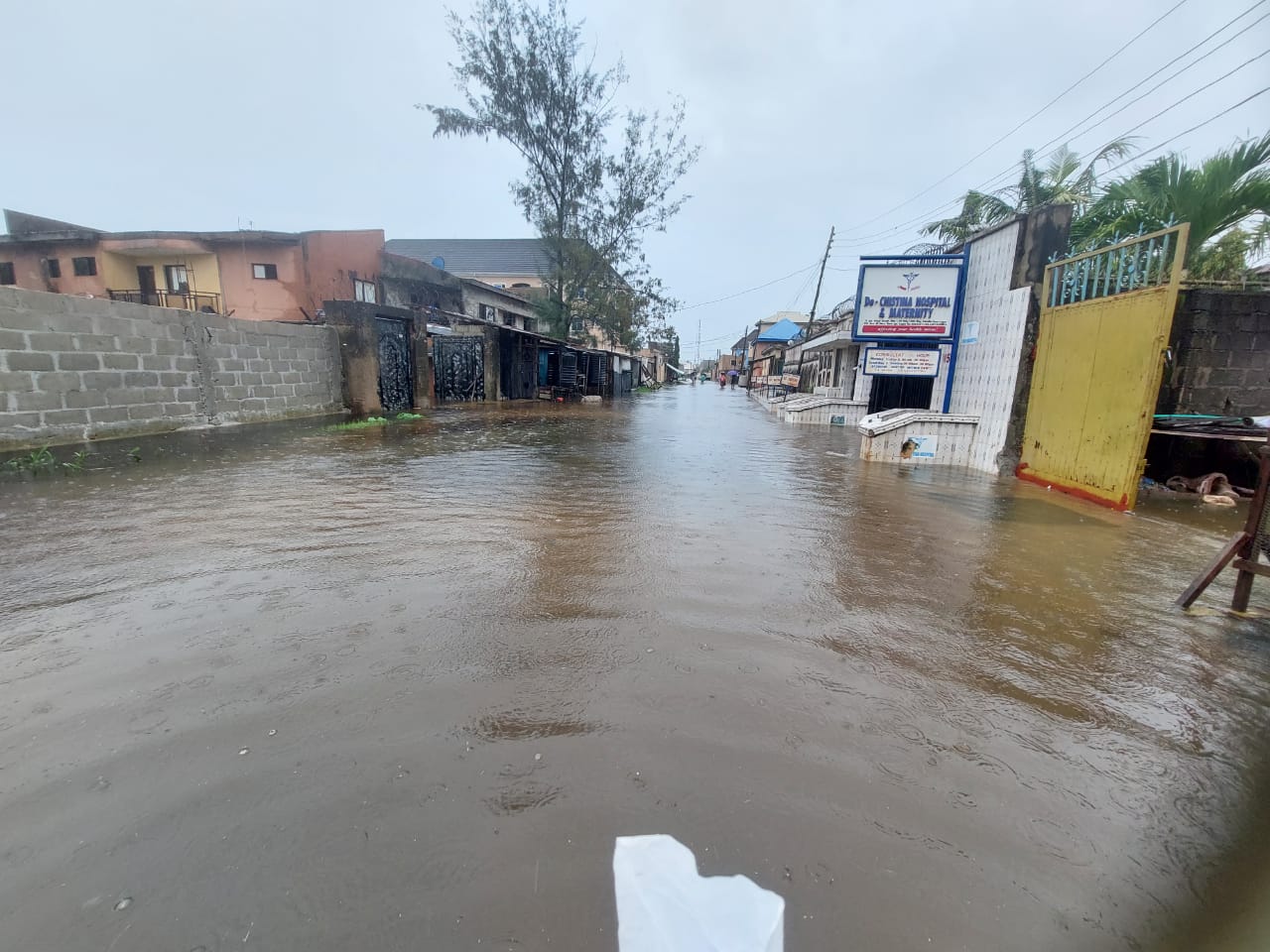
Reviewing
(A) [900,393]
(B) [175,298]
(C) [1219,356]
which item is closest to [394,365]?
(A) [900,393]

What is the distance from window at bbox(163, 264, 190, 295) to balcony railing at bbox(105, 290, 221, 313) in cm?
57

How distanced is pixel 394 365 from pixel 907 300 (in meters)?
12.3

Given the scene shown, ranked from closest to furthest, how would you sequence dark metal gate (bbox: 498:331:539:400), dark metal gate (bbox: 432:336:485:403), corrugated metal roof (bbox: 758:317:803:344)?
dark metal gate (bbox: 432:336:485:403)
dark metal gate (bbox: 498:331:539:400)
corrugated metal roof (bbox: 758:317:803:344)

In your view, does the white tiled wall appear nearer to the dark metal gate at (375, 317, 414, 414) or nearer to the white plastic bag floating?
the white plastic bag floating

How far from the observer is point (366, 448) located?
826cm

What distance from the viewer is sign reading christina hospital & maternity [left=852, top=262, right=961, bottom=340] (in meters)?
9.58

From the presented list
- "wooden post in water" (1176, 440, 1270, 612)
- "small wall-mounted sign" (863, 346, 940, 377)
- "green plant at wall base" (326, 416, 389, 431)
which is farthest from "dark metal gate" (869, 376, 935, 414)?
"green plant at wall base" (326, 416, 389, 431)

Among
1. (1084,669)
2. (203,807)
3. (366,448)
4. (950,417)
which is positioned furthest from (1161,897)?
(366,448)

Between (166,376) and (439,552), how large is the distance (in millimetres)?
8021

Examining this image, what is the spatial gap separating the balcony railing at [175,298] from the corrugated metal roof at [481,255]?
16.2m

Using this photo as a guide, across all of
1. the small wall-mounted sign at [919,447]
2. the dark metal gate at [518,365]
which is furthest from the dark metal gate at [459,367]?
the small wall-mounted sign at [919,447]

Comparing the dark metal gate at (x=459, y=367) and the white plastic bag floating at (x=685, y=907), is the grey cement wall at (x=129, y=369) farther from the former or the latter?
the white plastic bag floating at (x=685, y=907)

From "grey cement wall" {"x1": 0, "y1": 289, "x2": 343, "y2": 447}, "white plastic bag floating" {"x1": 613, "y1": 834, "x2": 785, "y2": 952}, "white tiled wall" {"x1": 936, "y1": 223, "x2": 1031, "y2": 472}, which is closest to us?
"white plastic bag floating" {"x1": 613, "y1": 834, "x2": 785, "y2": 952}

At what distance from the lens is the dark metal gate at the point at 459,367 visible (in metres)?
17.6
